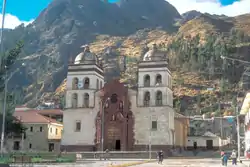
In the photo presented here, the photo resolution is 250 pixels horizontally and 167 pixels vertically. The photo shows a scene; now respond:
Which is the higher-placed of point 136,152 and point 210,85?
point 210,85

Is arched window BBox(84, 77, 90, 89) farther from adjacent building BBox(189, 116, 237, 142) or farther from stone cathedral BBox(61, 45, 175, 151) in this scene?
adjacent building BBox(189, 116, 237, 142)

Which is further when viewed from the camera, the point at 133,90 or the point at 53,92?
the point at 53,92

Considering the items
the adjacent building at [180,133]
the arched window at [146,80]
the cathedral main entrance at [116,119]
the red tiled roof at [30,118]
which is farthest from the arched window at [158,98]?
the red tiled roof at [30,118]

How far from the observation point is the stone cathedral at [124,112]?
196 feet

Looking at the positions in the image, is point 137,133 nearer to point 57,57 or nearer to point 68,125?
point 68,125

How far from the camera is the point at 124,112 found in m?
61.0

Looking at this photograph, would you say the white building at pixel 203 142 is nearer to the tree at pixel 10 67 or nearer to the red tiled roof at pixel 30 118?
the red tiled roof at pixel 30 118

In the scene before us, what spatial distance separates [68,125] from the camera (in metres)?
63.4

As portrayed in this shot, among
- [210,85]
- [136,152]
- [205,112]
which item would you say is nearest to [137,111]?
[136,152]

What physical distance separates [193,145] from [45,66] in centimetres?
13409

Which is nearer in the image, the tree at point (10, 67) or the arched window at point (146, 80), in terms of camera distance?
the tree at point (10, 67)

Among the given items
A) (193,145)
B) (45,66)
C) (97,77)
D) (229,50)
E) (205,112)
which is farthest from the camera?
(45,66)

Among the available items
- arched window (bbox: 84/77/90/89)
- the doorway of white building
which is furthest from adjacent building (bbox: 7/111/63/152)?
the doorway of white building

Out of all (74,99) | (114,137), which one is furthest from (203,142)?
(74,99)
